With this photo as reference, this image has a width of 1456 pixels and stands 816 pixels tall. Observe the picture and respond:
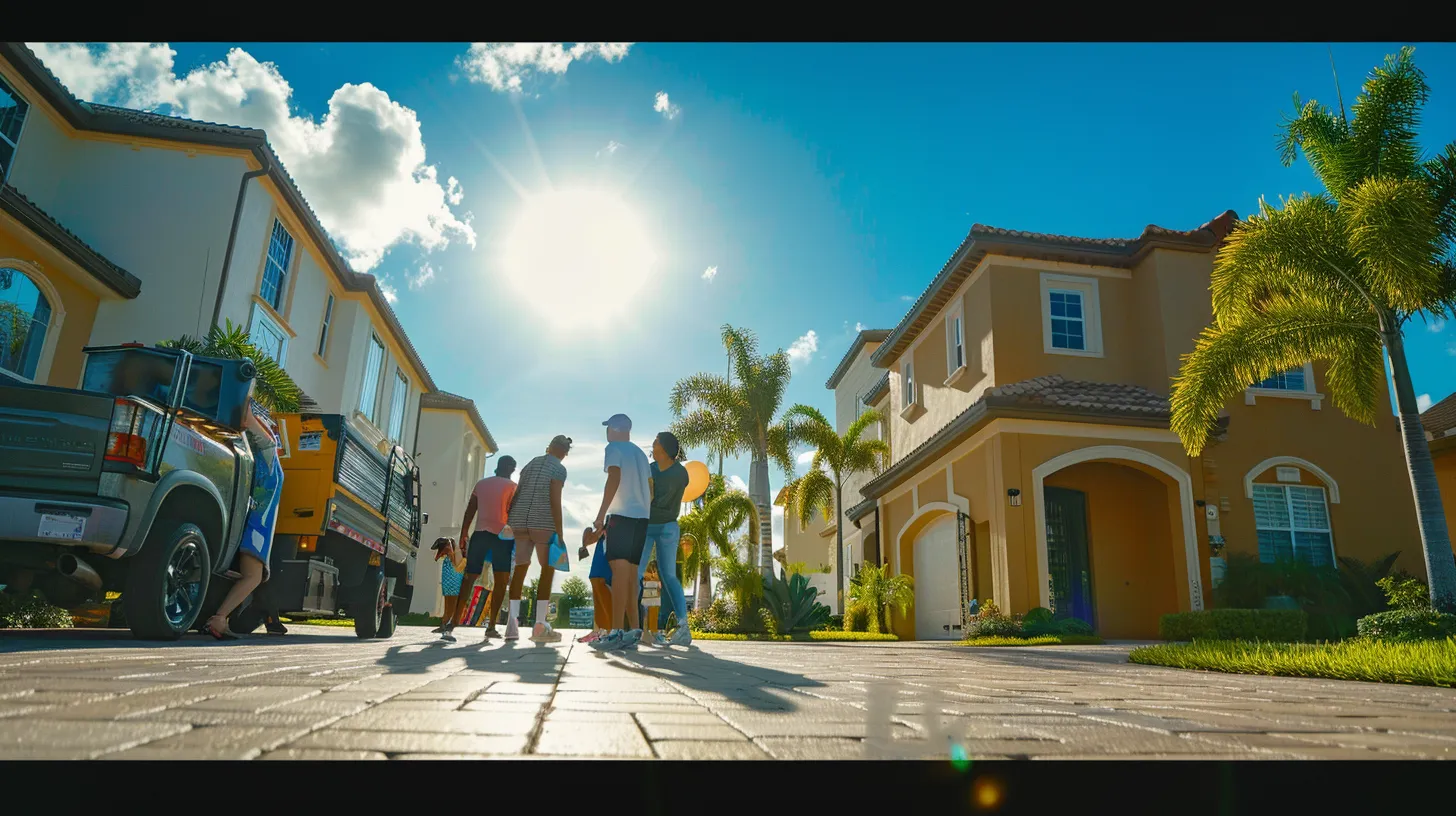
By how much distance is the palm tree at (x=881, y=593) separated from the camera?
18469mm

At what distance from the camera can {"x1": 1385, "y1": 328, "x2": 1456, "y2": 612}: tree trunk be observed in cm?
937

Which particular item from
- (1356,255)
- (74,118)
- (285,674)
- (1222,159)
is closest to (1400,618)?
(1356,255)

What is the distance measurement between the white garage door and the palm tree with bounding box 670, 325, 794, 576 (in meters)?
5.83

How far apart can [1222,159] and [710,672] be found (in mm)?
8932

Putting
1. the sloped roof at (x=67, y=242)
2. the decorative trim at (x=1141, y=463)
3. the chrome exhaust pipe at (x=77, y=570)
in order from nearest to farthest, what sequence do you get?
1. the chrome exhaust pipe at (x=77, y=570)
2. the sloped roof at (x=67, y=242)
3. the decorative trim at (x=1141, y=463)

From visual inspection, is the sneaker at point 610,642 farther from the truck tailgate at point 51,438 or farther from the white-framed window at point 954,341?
the white-framed window at point 954,341

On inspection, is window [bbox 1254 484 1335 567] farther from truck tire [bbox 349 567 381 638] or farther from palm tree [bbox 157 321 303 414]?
palm tree [bbox 157 321 303 414]

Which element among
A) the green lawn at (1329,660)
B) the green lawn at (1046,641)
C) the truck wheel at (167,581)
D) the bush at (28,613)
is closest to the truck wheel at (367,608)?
the bush at (28,613)

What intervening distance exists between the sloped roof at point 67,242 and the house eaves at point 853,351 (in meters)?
21.6

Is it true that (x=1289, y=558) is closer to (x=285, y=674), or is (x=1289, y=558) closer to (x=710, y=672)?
(x=710, y=672)

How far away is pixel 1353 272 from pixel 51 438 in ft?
44.3

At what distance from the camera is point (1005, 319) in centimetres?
1689

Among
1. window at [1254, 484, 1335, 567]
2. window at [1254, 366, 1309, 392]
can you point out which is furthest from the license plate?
window at [1254, 366, 1309, 392]

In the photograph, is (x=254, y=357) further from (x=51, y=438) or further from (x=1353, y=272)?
(x=1353, y=272)
